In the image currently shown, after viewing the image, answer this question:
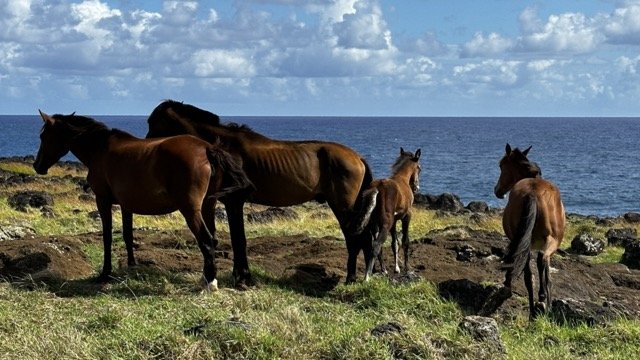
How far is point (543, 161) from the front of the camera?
98.1 m

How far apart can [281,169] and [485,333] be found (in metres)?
4.54

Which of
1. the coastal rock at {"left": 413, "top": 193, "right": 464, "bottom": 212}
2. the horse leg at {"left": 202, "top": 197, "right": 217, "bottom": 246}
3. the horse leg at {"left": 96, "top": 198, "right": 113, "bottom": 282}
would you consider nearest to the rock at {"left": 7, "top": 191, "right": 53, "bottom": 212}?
the horse leg at {"left": 96, "top": 198, "right": 113, "bottom": 282}

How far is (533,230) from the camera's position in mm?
11039

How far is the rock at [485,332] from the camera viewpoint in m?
8.32

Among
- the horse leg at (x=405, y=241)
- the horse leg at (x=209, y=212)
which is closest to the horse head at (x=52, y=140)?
the horse leg at (x=209, y=212)

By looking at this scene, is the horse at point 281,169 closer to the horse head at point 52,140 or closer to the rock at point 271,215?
the horse head at point 52,140

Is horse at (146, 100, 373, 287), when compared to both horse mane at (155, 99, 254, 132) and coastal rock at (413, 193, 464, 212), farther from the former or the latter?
coastal rock at (413, 193, 464, 212)

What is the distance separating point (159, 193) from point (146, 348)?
352 cm

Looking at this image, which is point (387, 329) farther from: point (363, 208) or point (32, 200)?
point (32, 200)

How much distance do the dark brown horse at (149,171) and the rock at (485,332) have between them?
3786 millimetres

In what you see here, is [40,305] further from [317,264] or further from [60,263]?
[317,264]

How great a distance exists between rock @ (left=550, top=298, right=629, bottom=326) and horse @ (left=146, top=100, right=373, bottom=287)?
3074 millimetres

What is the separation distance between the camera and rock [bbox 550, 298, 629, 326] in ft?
32.3

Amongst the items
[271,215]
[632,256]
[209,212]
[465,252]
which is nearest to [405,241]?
[465,252]
